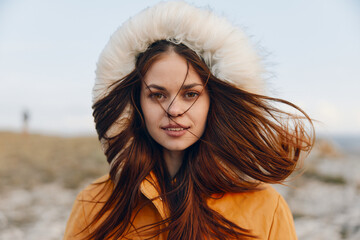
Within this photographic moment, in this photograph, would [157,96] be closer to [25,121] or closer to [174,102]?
[174,102]

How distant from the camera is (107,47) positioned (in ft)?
6.19

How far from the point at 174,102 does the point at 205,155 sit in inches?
14.8

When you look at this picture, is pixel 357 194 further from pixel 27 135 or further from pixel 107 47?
pixel 27 135

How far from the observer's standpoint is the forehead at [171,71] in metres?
1.61

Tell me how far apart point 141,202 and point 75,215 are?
475 mm

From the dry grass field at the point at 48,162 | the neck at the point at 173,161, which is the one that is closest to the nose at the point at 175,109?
the neck at the point at 173,161

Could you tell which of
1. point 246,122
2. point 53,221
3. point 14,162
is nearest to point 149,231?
point 246,122

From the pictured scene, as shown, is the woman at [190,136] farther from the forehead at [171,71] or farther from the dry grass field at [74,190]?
the dry grass field at [74,190]

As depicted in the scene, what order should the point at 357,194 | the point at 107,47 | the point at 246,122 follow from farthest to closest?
the point at 357,194
the point at 107,47
the point at 246,122

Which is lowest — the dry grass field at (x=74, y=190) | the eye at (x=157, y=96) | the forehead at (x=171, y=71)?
the dry grass field at (x=74, y=190)

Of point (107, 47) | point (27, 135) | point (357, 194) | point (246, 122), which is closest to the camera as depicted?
point (246, 122)

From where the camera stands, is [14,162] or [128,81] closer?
[128,81]

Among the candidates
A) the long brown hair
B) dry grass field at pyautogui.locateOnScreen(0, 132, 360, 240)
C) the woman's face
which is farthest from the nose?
dry grass field at pyautogui.locateOnScreen(0, 132, 360, 240)

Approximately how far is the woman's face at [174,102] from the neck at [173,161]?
0.19 metres
